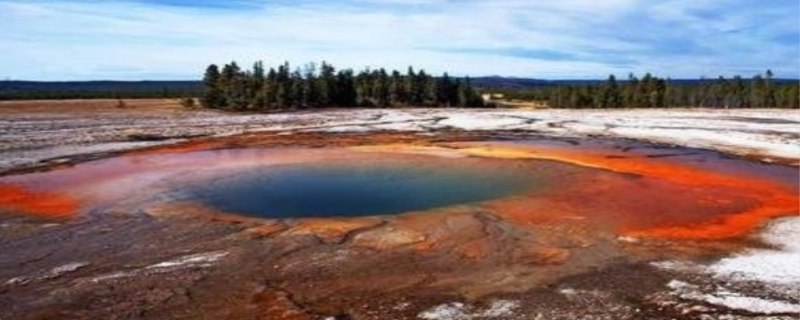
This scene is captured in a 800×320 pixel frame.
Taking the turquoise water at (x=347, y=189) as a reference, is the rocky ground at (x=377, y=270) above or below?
below

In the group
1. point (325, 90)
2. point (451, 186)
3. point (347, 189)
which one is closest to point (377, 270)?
point (347, 189)

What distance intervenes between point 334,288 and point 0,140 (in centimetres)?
2723

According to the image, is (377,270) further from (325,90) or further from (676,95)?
(676,95)

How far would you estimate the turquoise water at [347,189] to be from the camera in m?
15.9

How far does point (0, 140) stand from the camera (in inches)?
1270

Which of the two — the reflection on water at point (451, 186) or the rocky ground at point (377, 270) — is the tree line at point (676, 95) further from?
the rocky ground at point (377, 270)

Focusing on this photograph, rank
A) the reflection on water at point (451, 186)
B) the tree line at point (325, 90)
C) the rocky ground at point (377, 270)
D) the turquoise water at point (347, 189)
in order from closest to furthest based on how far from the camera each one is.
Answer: the rocky ground at point (377, 270) < the reflection on water at point (451, 186) < the turquoise water at point (347, 189) < the tree line at point (325, 90)

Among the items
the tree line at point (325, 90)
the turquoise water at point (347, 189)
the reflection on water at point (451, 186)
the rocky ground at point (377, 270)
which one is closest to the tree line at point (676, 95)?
the tree line at point (325, 90)

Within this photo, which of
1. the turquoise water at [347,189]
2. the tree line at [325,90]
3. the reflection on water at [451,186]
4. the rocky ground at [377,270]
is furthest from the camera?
the tree line at [325,90]

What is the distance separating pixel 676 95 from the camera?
299 ft

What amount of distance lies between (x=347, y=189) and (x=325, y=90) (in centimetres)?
5450

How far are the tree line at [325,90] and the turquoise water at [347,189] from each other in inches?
1819

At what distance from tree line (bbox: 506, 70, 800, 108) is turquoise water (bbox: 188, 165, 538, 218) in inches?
2567

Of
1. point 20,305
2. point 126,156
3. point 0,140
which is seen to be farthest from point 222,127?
point 20,305
